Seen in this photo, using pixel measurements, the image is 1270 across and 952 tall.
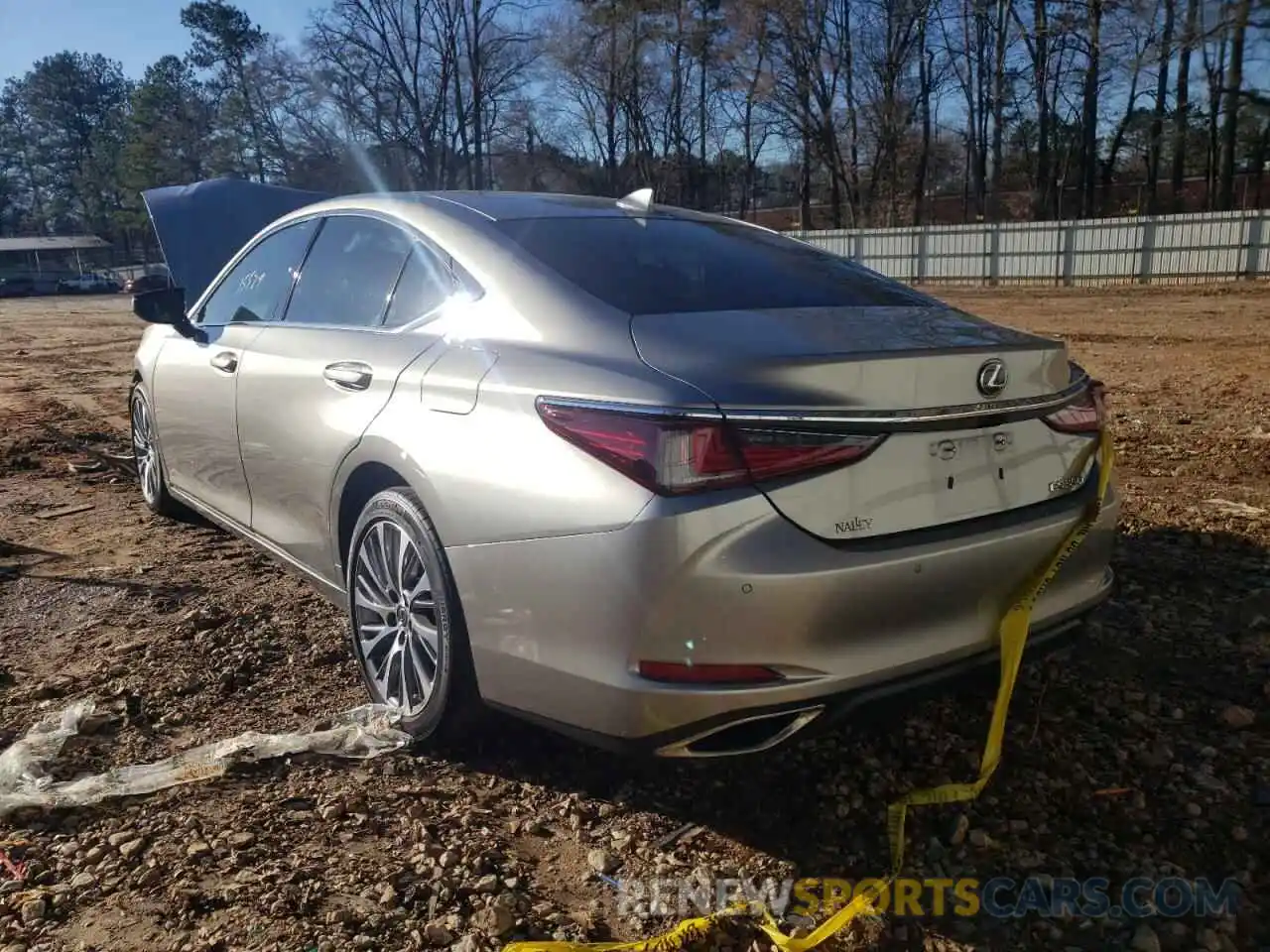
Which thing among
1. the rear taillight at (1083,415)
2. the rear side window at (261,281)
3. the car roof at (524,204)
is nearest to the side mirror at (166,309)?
the rear side window at (261,281)

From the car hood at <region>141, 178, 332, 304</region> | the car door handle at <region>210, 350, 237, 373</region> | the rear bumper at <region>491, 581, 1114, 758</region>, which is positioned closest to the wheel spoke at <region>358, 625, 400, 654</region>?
the rear bumper at <region>491, 581, 1114, 758</region>

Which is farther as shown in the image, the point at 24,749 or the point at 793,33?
the point at 793,33

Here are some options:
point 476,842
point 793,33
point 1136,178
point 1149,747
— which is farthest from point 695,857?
point 1136,178

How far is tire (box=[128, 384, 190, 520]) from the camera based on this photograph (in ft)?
16.7

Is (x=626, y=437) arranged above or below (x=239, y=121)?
below

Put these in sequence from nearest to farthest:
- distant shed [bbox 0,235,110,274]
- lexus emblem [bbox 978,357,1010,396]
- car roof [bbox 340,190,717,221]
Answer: lexus emblem [bbox 978,357,1010,396]
car roof [bbox 340,190,717,221]
distant shed [bbox 0,235,110,274]

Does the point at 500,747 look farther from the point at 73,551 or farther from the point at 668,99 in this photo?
the point at 668,99

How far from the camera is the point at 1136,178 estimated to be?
46562mm

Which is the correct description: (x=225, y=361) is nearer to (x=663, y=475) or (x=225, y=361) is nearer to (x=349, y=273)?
(x=349, y=273)

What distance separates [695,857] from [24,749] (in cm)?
190

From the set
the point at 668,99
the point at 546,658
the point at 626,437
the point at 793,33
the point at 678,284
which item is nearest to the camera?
the point at 626,437

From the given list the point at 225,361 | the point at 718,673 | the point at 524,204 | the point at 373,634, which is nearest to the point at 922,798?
the point at 718,673

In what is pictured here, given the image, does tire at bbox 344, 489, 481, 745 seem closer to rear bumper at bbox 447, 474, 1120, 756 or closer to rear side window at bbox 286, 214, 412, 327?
rear bumper at bbox 447, 474, 1120, 756

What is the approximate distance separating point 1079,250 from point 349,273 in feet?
91.1
